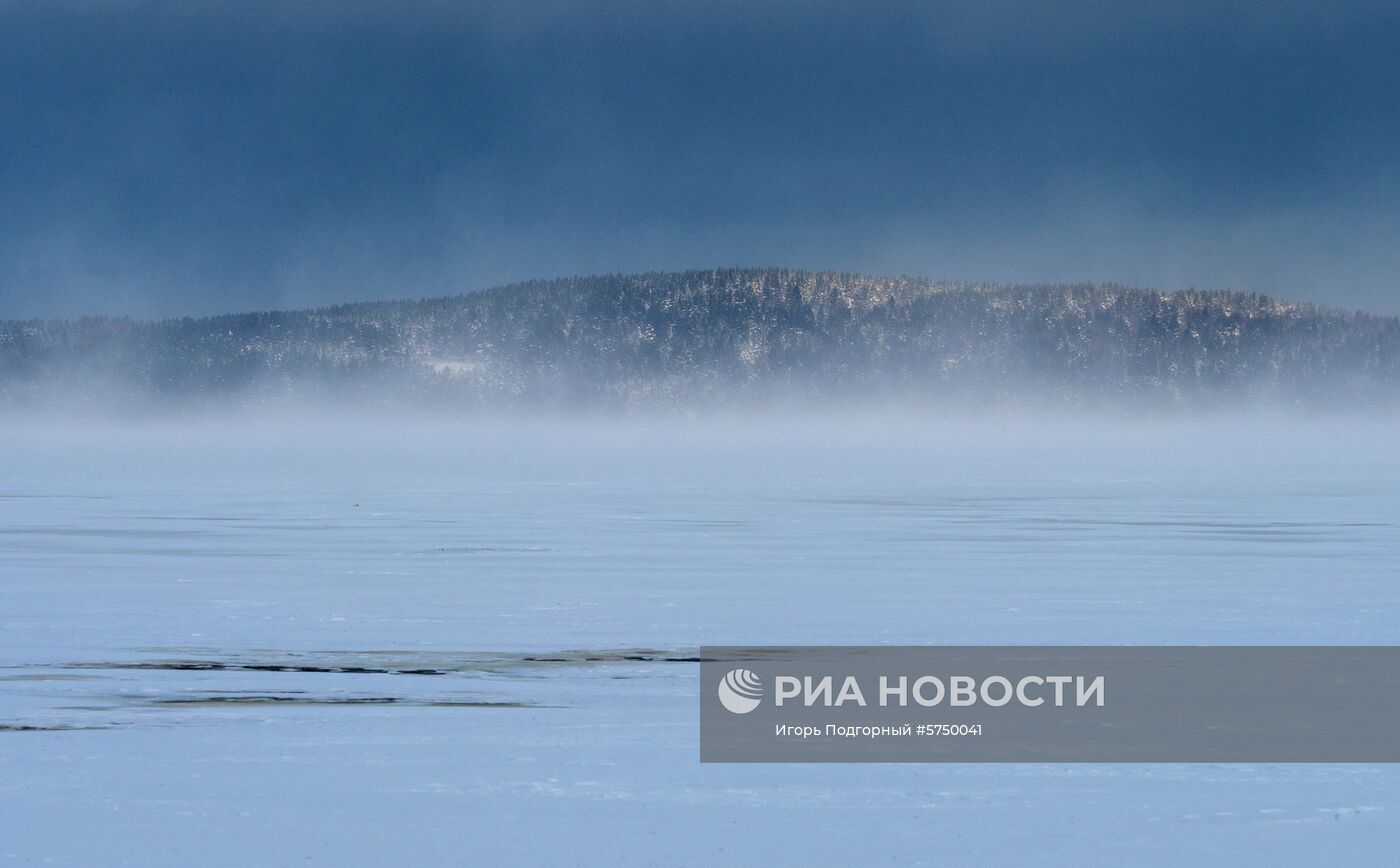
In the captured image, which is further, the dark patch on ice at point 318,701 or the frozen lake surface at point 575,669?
the dark patch on ice at point 318,701

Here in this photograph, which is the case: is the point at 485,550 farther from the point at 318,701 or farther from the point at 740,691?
the point at 740,691

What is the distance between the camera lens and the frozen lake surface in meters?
7.78

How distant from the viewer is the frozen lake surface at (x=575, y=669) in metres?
7.78

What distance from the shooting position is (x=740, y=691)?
10.9 m

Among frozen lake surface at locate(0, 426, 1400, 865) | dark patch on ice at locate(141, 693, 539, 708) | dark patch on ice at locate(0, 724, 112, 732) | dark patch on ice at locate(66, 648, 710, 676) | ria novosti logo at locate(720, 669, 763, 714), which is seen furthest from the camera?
dark patch on ice at locate(66, 648, 710, 676)

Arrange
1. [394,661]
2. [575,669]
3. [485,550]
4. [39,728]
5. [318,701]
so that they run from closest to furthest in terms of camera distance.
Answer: [39,728], [318,701], [575,669], [394,661], [485,550]

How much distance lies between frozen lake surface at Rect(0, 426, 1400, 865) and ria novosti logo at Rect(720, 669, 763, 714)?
0.87ft

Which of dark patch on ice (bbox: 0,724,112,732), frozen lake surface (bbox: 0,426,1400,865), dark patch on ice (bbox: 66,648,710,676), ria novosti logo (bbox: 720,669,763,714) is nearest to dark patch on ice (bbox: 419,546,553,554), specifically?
frozen lake surface (bbox: 0,426,1400,865)

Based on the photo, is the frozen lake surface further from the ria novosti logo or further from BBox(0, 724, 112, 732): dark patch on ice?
the ria novosti logo

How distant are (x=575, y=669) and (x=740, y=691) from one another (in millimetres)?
1476

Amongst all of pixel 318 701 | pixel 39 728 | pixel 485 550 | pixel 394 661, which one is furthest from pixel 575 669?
pixel 485 550

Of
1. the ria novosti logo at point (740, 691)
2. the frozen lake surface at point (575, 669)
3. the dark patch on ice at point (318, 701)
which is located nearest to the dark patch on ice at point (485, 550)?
the frozen lake surface at point (575, 669)

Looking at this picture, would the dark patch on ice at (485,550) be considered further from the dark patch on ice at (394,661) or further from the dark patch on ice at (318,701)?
the dark patch on ice at (318,701)

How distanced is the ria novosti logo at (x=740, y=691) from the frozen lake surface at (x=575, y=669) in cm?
27
